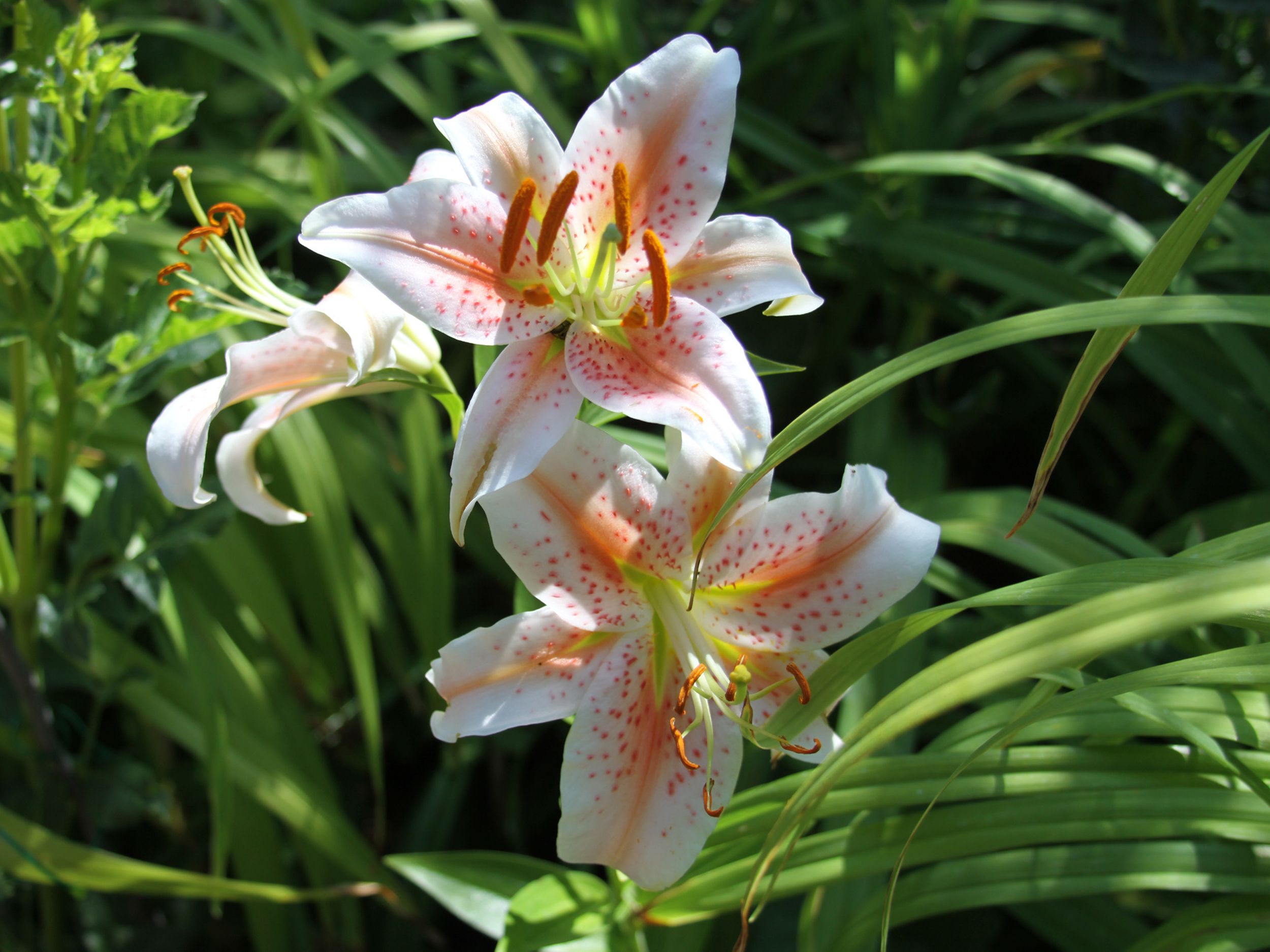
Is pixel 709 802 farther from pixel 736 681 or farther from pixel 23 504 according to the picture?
pixel 23 504

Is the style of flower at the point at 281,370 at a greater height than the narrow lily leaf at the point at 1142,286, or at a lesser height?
lesser

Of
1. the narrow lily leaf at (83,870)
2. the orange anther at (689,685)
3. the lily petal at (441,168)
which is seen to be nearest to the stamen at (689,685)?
the orange anther at (689,685)

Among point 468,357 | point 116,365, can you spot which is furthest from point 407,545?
point 116,365

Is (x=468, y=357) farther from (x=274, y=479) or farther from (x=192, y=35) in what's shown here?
(x=192, y=35)

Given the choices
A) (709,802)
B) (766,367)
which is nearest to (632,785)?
(709,802)

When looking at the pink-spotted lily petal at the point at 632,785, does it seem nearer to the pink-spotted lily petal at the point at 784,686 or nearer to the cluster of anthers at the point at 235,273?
the pink-spotted lily petal at the point at 784,686
